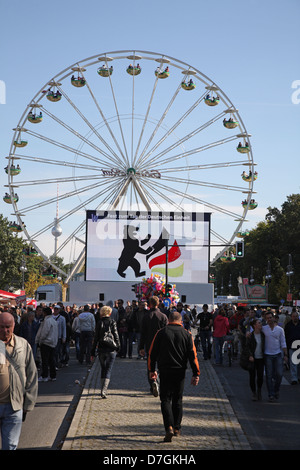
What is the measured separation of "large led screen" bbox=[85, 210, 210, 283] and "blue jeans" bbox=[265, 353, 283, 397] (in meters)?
35.7

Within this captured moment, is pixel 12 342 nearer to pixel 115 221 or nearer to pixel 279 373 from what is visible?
pixel 279 373

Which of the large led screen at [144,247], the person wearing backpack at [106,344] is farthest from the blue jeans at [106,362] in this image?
the large led screen at [144,247]

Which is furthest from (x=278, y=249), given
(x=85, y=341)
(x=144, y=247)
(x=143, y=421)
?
(x=143, y=421)

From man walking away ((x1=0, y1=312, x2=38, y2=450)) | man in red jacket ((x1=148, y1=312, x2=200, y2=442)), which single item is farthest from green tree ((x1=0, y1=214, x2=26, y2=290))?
man walking away ((x1=0, y1=312, x2=38, y2=450))

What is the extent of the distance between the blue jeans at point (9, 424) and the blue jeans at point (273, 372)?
7432 mm

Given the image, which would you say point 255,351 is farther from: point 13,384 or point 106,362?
point 13,384

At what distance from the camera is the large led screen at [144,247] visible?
163 ft

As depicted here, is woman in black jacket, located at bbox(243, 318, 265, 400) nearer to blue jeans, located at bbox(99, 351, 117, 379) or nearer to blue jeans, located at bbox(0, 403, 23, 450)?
blue jeans, located at bbox(99, 351, 117, 379)

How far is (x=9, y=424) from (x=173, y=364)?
2.96m

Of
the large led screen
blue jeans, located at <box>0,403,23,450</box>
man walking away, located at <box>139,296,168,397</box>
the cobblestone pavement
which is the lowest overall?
the cobblestone pavement

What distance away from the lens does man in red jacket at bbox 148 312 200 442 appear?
9.20 metres

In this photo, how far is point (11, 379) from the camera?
671 centimetres

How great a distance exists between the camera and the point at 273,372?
1364 centimetres

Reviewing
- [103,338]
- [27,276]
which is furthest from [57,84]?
[27,276]
